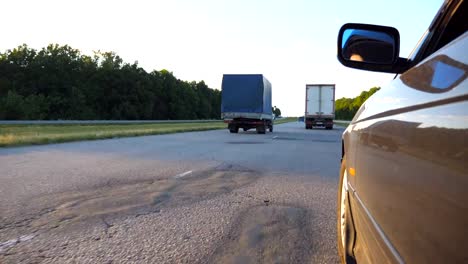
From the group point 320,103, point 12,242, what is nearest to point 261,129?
point 320,103

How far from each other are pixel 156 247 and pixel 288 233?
1248 mm

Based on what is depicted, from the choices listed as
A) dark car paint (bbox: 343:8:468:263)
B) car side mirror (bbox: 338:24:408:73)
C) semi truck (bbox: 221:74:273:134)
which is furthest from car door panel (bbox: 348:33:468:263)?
semi truck (bbox: 221:74:273:134)

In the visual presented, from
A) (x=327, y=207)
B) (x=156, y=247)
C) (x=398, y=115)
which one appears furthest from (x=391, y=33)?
(x=327, y=207)

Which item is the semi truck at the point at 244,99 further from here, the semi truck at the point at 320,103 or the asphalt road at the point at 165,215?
the asphalt road at the point at 165,215

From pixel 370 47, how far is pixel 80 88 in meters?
69.5

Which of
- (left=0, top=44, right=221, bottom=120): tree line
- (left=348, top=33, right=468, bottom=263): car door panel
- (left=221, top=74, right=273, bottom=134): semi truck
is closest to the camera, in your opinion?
(left=348, top=33, right=468, bottom=263): car door panel

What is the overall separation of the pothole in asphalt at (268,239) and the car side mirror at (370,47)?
1589 millimetres

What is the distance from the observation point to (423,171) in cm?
112

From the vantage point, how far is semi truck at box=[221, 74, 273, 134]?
26.0m

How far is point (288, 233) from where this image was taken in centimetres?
400

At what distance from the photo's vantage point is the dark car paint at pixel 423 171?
3.06 feet

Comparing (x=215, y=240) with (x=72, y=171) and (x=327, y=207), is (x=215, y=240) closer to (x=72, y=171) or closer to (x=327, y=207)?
(x=327, y=207)

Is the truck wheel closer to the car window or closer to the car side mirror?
the car side mirror

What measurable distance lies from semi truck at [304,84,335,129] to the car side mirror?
3823 centimetres
